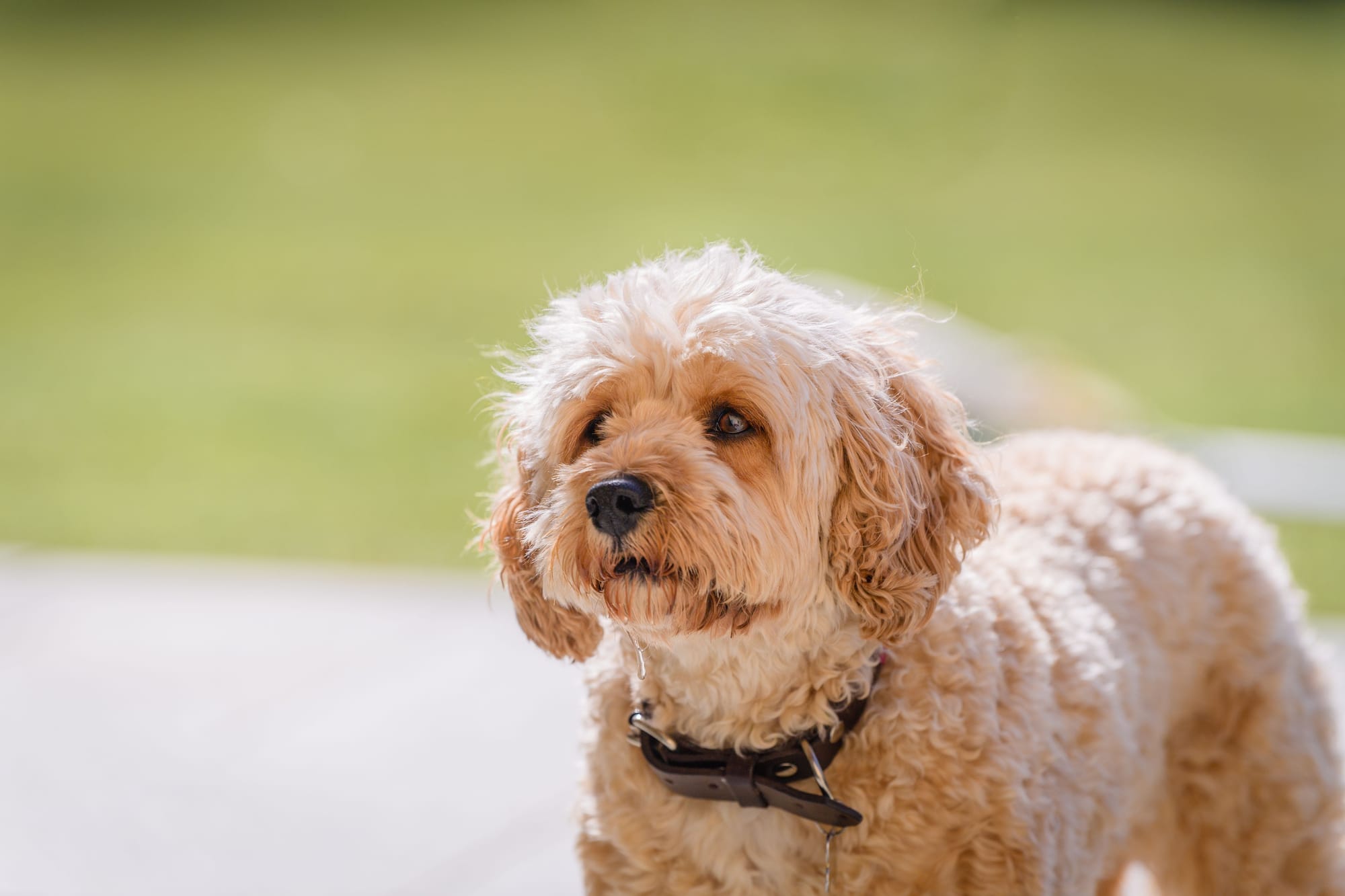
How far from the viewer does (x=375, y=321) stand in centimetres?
1153

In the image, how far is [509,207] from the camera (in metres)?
15.2

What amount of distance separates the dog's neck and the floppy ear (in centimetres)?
15

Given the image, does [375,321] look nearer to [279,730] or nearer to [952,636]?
[279,730]

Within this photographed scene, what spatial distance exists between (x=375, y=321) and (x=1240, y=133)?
10.5 meters

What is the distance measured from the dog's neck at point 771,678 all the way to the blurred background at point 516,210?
373 cm

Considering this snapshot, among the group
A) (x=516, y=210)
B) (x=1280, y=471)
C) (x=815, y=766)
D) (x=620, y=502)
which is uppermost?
(x=620, y=502)

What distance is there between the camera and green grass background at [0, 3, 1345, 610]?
8.84 m

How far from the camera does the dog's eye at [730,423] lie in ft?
7.40

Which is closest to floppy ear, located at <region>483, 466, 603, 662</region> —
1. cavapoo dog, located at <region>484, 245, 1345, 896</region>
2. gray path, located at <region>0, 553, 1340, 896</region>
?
cavapoo dog, located at <region>484, 245, 1345, 896</region>

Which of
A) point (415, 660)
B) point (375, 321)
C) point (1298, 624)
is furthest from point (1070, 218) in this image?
point (1298, 624)

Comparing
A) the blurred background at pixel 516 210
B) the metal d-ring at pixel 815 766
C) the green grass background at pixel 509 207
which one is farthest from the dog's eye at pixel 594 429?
the green grass background at pixel 509 207

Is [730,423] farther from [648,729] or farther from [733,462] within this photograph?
[648,729]

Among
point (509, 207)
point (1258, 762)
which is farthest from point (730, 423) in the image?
point (509, 207)

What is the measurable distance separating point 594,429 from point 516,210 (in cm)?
1306
